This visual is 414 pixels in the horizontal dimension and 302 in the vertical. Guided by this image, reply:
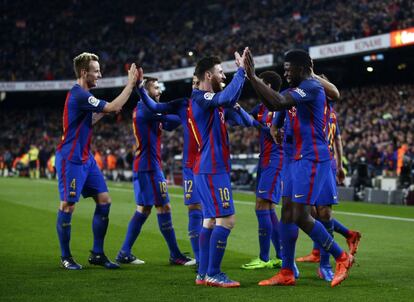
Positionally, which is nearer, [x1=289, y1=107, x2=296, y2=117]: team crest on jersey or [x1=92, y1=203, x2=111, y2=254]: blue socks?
[x1=289, y1=107, x2=296, y2=117]: team crest on jersey

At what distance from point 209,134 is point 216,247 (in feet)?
3.74

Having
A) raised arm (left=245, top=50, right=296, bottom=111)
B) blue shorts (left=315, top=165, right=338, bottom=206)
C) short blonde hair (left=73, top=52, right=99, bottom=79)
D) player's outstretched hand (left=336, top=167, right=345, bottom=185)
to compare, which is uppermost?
short blonde hair (left=73, top=52, right=99, bottom=79)

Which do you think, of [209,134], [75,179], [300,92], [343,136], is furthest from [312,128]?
[343,136]

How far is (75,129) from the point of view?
8711mm

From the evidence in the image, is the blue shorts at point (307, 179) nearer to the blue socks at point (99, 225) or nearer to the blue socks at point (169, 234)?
the blue socks at point (169, 234)

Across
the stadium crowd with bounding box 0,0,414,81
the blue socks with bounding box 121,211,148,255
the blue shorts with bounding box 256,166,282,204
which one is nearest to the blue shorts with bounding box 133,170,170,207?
the blue socks with bounding box 121,211,148,255

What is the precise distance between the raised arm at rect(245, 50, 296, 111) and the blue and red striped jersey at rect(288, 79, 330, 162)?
32 centimetres

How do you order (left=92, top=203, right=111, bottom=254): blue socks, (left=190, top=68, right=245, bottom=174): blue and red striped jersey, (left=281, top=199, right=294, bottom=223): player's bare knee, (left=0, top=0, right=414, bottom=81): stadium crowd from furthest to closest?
(left=0, top=0, right=414, bottom=81): stadium crowd, (left=92, top=203, right=111, bottom=254): blue socks, (left=281, top=199, right=294, bottom=223): player's bare knee, (left=190, top=68, right=245, bottom=174): blue and red striped jersey

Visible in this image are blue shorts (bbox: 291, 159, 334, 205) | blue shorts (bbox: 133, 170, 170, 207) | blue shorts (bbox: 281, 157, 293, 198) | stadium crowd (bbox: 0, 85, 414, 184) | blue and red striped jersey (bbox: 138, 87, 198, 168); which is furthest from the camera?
stadium crowd (bbox: 0, 85, 414, 184)

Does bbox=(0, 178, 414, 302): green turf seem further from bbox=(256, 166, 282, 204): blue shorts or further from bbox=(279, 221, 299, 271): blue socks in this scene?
bbox=(256, 166, 282, 204): blue shorts

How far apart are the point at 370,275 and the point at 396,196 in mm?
14052

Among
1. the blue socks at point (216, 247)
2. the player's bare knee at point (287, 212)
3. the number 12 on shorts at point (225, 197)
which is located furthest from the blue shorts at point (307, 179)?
the blue socks at point (216, 247)

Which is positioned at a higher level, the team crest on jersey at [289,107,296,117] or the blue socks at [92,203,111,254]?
the team crest on jersey at [289,107,296,117]

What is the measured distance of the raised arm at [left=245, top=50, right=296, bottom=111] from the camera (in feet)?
22.6
